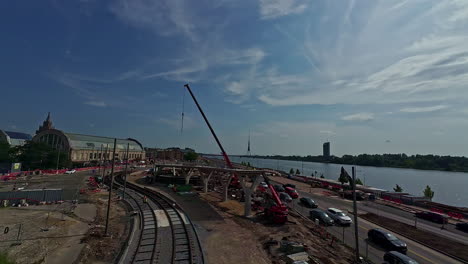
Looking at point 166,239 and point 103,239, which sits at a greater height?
point 166,239

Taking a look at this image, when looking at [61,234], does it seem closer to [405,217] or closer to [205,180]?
[205,180]

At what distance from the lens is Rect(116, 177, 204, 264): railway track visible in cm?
1780

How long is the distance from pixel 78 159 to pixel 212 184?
3328 inches

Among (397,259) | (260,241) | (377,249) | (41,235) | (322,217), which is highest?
(397,259)

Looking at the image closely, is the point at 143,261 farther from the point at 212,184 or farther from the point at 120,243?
the point at 212,184

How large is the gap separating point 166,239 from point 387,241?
2039cm

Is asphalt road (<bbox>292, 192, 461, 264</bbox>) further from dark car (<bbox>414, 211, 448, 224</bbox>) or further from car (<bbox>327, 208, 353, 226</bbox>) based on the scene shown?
dark car (<bbox>414, 211, 448, 224</bbox>)

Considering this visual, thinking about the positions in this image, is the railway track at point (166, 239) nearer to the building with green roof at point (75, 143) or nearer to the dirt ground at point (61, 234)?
the dirt ground at point (61, 234)

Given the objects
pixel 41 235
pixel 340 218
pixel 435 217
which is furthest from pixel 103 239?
pixel 435 217

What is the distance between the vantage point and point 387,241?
2075 centimetres

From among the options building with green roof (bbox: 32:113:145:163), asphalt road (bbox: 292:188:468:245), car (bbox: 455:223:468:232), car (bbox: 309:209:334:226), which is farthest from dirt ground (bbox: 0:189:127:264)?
building with green roof (bbox: 32:113:145:163)

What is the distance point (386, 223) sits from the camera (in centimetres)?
2950

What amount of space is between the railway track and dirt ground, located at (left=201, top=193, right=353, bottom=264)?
5.21 feet

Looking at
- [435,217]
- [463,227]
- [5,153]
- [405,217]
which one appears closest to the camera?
[463,227]
